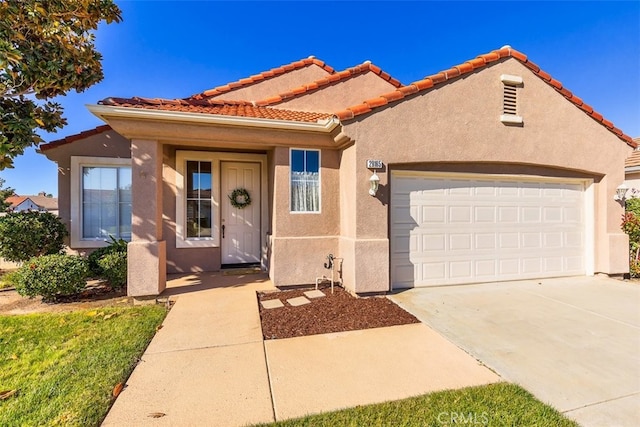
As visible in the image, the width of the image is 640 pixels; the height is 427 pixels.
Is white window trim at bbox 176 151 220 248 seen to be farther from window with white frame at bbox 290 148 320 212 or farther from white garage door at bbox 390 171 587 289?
white garage door at bbox 390 171 587 289

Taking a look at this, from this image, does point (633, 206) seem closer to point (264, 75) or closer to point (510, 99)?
point (510, 99)

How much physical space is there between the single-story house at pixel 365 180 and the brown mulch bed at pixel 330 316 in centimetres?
73

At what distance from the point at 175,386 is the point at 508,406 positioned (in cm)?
350

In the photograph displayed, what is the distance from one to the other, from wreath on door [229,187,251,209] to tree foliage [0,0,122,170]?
4066 millimetres

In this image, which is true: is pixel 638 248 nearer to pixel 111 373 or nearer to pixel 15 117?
pixel 111 373

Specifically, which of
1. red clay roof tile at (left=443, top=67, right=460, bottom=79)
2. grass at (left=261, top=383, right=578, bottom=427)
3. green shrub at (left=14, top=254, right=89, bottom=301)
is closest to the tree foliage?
green shrub at (left=14, top=254, right=89, bottom=301)

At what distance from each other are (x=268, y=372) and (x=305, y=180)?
458 cm

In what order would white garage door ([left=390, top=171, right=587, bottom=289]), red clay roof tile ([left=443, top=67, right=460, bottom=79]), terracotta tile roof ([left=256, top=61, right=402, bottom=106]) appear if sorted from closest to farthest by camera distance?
red clay roof tile ([left=443, top=67, right=460, bottom=79]) → white garage door ([left=390, top=171, right=587, bottom=289]) → terracotta tile roof ([left=256, top=61, right=402, bottom=106])

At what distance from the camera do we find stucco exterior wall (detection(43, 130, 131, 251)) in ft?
27.2

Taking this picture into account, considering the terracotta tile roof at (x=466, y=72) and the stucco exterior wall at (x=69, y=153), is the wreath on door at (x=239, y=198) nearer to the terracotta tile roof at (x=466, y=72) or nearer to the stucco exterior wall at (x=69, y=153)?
the stucco exterior wall at (x=69, y=153)

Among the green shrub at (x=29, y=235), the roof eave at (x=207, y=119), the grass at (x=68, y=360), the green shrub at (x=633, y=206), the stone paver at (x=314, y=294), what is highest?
the roof eave at (x=207, y=119)

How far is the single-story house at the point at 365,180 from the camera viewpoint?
649 centimetres

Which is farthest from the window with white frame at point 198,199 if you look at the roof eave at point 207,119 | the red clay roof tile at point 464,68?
the red clay roof tile at point 464,68

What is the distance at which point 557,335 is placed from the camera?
4.57m
